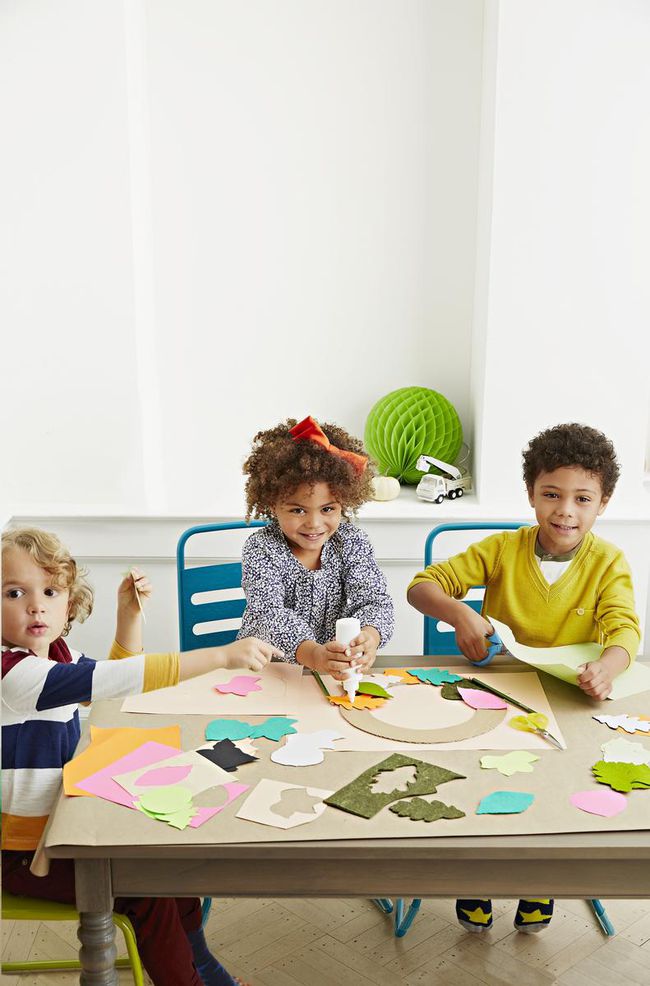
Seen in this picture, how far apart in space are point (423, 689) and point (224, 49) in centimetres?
202

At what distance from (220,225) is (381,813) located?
6.82 feet

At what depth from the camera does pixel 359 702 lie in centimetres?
151

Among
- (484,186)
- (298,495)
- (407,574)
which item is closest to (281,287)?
(484,186)

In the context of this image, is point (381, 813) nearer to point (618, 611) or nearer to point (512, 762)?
point (512, 762)

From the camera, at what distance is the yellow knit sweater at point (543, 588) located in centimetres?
176

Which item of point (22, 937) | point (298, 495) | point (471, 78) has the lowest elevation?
point (22, 937)

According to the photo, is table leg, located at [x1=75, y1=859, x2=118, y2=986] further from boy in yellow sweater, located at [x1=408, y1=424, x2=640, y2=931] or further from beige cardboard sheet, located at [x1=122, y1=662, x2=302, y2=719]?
boy in yellow sweater, located at [x1=408, y1=424, x2=640, y2=931]

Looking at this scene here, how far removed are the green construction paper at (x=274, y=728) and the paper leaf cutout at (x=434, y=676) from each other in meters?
0.28

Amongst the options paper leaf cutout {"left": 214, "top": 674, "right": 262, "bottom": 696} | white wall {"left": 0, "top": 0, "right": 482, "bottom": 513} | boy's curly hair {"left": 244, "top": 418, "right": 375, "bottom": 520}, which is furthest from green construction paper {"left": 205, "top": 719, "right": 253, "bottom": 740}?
white wall {"left": 0, "top": 0, "right": 482, "bottom": 513}

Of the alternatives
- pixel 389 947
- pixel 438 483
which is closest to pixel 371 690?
pixel 389 947

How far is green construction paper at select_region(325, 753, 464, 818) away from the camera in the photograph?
1.18 metres

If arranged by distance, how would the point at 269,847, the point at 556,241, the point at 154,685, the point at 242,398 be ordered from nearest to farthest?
the point at 269,847
the point at 154,685
the point at 556,241
the point at 242,398

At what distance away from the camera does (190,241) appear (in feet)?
9.25

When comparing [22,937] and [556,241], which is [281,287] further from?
[22,937]
